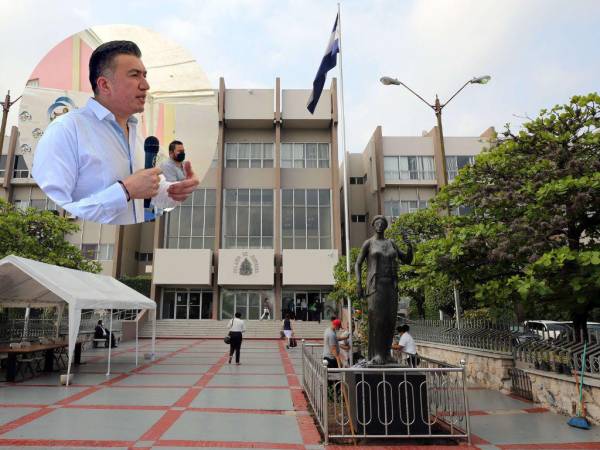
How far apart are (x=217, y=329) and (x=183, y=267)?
5674mm

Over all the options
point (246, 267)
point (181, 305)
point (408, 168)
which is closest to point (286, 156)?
point (246, 267)

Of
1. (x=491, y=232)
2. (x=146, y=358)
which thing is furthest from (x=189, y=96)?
(x=146, y=358)

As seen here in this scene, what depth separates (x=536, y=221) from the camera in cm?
857

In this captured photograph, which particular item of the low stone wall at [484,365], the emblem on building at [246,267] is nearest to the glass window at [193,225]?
the emblem on building at [246,267]

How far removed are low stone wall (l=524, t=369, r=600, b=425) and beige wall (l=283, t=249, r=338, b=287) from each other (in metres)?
23.9

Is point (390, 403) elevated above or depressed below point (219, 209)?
below

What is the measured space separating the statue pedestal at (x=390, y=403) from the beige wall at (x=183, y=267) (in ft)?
90.4

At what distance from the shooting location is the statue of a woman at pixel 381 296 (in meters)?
6.88

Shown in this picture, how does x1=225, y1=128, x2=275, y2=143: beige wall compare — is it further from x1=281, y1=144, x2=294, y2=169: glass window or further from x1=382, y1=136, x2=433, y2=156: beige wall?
x1=382, y1=136, x2=433, y2=156: beige wall

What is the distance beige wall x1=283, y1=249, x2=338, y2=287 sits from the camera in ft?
108

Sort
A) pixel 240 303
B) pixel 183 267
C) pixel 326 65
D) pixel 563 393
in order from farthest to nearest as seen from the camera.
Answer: pixel 240 303
pixel 183 267
pixel 326 65
pixel 563 393

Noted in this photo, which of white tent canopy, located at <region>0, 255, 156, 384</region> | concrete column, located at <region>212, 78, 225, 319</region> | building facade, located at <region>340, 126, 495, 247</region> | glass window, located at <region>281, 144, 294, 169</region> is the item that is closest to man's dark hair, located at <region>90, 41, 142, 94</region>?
white tent canopy, located at <region>0, 255, 156, 384</region>

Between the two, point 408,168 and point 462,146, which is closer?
point 408,168

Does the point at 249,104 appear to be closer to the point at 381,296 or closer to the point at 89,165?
the point at 381,296
